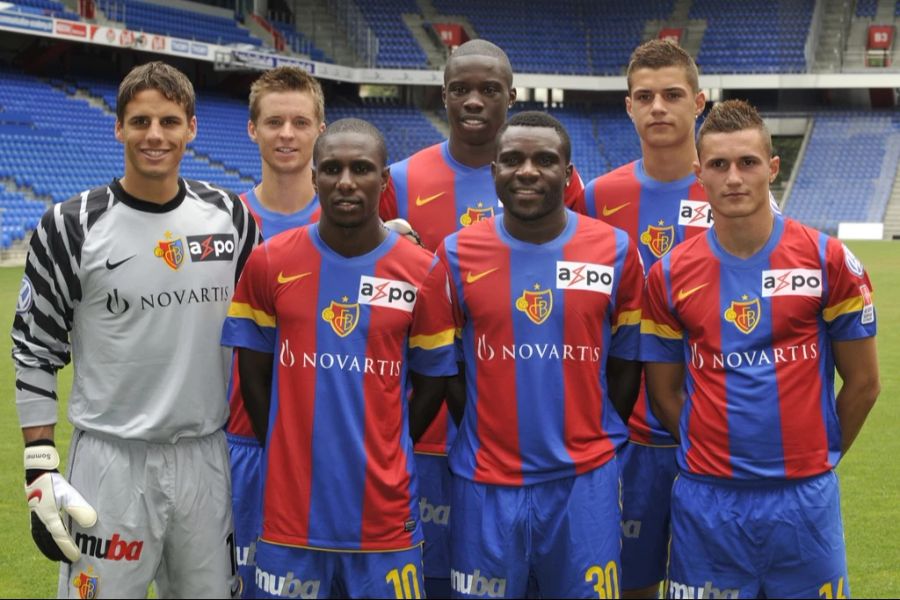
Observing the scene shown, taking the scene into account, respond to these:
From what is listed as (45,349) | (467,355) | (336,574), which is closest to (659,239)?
(467,355)

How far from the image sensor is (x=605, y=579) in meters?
3.12

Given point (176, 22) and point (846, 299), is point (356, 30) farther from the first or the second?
point (846, 299)

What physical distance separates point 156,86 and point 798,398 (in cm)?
216

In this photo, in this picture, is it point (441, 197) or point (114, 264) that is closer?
point (114, 264)

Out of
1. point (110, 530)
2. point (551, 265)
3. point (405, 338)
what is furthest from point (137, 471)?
point (551, 265)

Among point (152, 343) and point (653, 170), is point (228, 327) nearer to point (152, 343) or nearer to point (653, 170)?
point (152, 343)

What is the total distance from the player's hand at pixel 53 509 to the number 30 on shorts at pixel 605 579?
1.45 meters

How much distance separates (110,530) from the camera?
122 inches

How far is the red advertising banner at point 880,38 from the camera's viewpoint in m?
33.6

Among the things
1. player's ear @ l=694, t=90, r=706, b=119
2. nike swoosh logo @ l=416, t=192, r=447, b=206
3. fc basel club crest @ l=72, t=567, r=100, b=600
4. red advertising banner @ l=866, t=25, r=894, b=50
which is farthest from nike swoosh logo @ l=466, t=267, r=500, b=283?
red advertising banner @ l=866, t=25, r=894, b=50

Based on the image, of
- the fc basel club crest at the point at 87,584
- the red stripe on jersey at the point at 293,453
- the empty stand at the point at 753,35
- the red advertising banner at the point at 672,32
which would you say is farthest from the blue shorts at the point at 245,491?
the red advertising banner at the point at 672,32

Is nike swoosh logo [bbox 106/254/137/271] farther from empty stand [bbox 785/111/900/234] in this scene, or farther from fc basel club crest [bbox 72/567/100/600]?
empty stand [bbox 785/111/900/234]

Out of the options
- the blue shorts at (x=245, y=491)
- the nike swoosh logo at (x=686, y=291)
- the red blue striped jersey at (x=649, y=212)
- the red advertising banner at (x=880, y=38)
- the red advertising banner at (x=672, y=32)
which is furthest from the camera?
the red advertising banner at (x=672, y=32)

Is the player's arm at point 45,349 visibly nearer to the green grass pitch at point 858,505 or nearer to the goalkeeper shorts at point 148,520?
the goalkeeper shorts at point 148,520
